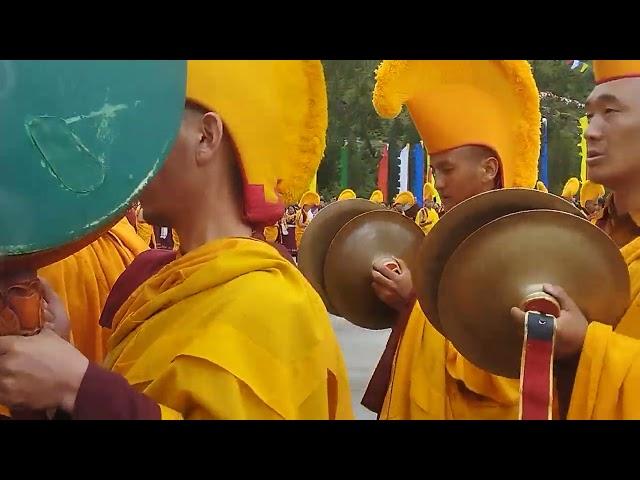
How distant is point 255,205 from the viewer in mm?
1580

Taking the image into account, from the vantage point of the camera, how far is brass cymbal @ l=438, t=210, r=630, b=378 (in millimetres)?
1524

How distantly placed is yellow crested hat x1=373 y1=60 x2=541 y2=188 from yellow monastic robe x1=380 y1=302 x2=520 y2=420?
1.20 ft

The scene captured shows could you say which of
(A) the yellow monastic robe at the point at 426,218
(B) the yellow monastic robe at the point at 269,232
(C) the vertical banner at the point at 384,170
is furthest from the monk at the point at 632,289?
(B) the yellow monastic robe at the point at 269,232

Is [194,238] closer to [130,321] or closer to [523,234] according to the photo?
[130,321]

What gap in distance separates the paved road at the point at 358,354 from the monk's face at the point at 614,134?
563mm

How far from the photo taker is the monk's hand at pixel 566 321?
1.51 metres

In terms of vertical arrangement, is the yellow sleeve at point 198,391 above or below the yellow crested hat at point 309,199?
below

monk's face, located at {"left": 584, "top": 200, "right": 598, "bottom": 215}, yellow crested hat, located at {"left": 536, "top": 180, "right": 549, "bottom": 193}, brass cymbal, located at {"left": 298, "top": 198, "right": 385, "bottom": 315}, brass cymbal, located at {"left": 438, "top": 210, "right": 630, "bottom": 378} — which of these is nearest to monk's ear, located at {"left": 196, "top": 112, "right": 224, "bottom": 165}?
brass cymbal, located at {"left": 298, "top": 198, "right": 385, "bottom": 315}

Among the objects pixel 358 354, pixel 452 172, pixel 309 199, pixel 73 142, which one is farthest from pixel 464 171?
pixel 73 142

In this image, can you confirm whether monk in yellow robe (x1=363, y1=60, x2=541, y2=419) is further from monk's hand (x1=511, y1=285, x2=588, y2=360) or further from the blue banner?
monk's hand (x1=511, y1=285, x2=588, y2=360)

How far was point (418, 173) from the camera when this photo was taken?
1730 mm

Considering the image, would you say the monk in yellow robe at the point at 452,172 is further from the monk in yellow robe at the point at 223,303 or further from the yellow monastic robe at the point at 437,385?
the monk in yellow robe at the point at 223,303
